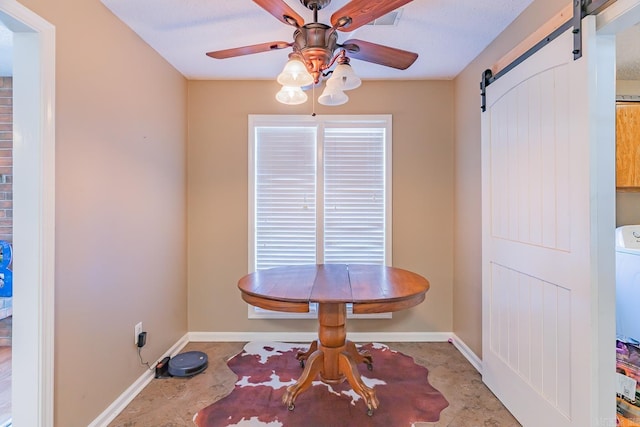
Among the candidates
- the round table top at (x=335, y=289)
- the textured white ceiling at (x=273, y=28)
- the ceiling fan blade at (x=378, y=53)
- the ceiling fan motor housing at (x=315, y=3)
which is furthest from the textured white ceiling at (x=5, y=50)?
the round table top at (x=335, y=289)

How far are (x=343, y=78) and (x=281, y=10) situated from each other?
45cm

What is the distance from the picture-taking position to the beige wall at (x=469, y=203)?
7.91 feet

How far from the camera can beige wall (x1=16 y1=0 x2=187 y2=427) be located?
151cm

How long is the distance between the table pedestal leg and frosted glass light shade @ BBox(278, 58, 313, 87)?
4.36 ft

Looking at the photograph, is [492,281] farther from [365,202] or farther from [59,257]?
[59,257]

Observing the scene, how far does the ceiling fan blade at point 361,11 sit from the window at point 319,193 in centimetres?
150

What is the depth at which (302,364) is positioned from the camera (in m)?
2.39

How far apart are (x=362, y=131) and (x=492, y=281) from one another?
168 cm

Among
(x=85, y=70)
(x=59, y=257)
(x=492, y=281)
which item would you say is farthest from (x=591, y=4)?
(x=59, y=257)

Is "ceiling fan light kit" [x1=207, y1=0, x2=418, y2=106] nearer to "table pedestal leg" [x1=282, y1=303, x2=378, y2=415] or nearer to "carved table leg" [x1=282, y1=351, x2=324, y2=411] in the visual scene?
"table pedestal leg" [x1=282, y1=303, x2=378, y2=415]

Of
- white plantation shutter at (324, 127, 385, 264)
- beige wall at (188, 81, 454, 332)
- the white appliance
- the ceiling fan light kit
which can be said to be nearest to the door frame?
the ceiling fan light kit

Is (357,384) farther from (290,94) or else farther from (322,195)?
(290,94)

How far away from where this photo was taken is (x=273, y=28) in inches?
80.7

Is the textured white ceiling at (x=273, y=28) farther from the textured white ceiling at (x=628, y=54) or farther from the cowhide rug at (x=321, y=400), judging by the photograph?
the cowhide rug at (x=321, y=400)
